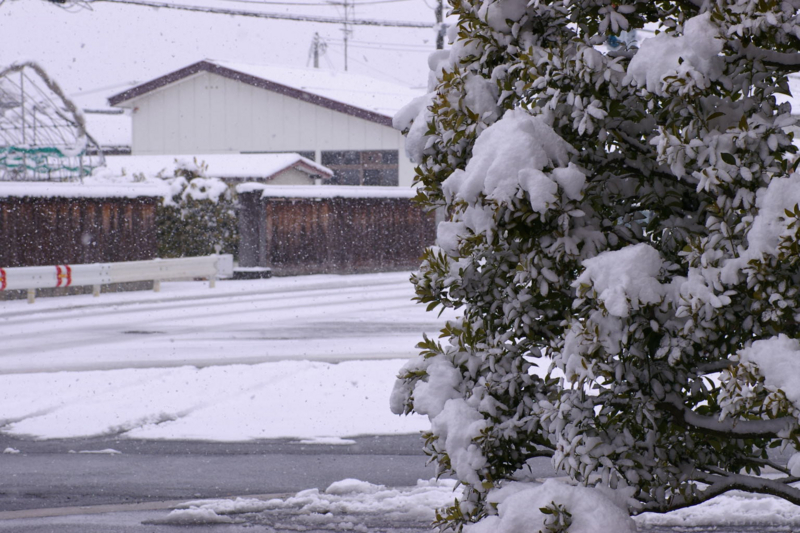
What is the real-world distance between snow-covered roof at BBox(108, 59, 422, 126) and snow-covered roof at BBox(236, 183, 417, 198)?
656 centimetres

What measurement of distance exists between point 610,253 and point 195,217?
2129 centimetres

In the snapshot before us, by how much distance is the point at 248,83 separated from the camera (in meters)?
35.7

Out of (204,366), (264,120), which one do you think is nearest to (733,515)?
(204,366)

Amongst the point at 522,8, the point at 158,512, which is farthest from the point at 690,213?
the point at 158,512

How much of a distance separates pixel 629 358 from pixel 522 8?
4.36ft

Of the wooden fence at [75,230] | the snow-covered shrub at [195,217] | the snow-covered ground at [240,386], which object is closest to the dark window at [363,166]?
the snow-covered shrub at [195,217]

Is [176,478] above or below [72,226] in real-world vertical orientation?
below

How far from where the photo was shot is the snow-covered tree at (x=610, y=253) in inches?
107

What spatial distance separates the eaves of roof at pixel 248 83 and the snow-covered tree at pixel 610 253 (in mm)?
30353

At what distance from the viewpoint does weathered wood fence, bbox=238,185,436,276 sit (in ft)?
80.4

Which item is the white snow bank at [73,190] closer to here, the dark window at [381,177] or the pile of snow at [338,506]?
the dark window at [381,177]

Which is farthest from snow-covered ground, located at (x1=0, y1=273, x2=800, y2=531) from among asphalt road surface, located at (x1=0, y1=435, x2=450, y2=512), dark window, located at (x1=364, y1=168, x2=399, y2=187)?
dark window, located at (x1=364, y1=168, x2=399, y2=187)

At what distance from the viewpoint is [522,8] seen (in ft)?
10.5

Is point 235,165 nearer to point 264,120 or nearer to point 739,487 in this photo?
point 264,120
